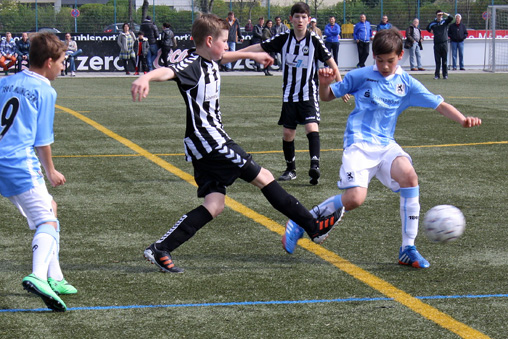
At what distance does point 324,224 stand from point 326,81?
975mm

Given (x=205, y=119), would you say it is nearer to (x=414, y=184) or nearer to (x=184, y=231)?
(x=184, y=231)

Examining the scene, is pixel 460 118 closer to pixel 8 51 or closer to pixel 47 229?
pixel 47 229

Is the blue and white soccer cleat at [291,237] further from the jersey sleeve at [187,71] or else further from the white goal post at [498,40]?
the white goal post at [498,40]

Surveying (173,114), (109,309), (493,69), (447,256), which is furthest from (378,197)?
(493,69)

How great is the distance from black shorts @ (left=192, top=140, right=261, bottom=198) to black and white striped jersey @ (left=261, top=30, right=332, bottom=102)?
11.9 ft

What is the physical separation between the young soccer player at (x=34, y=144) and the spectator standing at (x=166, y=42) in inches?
1010

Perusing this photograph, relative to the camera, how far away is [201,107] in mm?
5242

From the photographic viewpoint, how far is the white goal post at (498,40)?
31.4 m

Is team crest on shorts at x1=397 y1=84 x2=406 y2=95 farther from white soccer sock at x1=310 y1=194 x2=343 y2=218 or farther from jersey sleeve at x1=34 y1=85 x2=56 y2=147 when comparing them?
jersey sleeve at x1=34 y1=85 x2=56 y2=147

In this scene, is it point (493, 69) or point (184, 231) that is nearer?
point (184, 231)

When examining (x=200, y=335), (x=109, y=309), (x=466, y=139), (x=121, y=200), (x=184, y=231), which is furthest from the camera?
(x=466, y=139)

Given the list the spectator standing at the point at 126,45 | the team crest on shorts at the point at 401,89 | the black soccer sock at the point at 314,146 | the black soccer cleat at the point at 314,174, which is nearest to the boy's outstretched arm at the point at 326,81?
the team crest on shorts at the point at 401,89

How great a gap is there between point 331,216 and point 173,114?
980cm

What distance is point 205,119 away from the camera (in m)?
5.27
